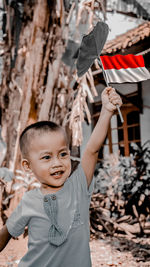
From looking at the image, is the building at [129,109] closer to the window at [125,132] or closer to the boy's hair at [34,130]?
the window at [125,132]

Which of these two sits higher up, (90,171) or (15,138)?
(15,138)

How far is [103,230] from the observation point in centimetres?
354

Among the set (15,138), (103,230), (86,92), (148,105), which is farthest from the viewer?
(148,105)

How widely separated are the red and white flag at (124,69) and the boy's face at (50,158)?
1.43ft

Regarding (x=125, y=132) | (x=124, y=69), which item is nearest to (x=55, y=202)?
(x=124, y=69)

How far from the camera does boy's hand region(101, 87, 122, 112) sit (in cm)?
115

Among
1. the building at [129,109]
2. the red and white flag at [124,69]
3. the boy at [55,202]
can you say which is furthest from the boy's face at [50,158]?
the building at [129,109]

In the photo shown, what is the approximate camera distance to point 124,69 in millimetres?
1423

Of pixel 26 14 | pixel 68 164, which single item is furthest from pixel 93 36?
pixel 26 14

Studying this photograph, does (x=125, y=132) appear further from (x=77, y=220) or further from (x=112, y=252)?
(x=77, y=220)

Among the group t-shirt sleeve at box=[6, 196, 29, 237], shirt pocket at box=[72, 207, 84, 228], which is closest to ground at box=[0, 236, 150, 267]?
t-shirt sleeve at box=[6, 196, 29, 237]

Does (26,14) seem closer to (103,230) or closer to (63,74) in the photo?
(63,74)

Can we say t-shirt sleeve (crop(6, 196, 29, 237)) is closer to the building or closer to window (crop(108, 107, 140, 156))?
the building

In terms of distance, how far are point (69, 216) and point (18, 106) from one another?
1.69 metres
